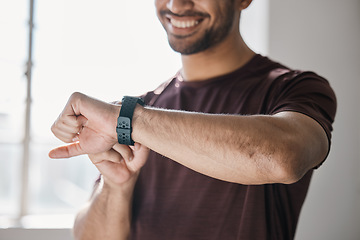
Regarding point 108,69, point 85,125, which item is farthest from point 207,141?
point 108,69

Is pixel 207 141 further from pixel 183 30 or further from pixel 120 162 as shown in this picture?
pixel 183 30

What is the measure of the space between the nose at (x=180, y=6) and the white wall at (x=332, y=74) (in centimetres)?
171

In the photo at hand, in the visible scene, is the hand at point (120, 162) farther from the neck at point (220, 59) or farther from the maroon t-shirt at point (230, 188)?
the neck at point (220, 59)

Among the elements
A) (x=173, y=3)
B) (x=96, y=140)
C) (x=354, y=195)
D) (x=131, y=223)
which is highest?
(x=173, y=3)

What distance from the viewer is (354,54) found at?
3068 mm

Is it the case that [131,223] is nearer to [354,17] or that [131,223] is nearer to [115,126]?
[115,126]

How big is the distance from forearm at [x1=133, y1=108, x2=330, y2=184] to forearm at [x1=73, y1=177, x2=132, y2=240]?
0.53 m

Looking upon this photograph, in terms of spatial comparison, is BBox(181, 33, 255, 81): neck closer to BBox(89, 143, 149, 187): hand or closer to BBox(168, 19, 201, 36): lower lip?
BBox(168, 19, 201, 36): lower lip

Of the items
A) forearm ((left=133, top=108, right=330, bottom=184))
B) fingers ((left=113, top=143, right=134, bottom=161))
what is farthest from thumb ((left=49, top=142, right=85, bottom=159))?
forearm ((left=133, top=108, right=330, bottom=184))

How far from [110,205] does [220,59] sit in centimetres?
64

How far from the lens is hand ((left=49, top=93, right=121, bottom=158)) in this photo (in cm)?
91

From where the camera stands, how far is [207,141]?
2.72 ft

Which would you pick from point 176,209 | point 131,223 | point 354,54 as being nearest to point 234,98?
point 176,209

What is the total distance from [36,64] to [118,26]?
75cm
